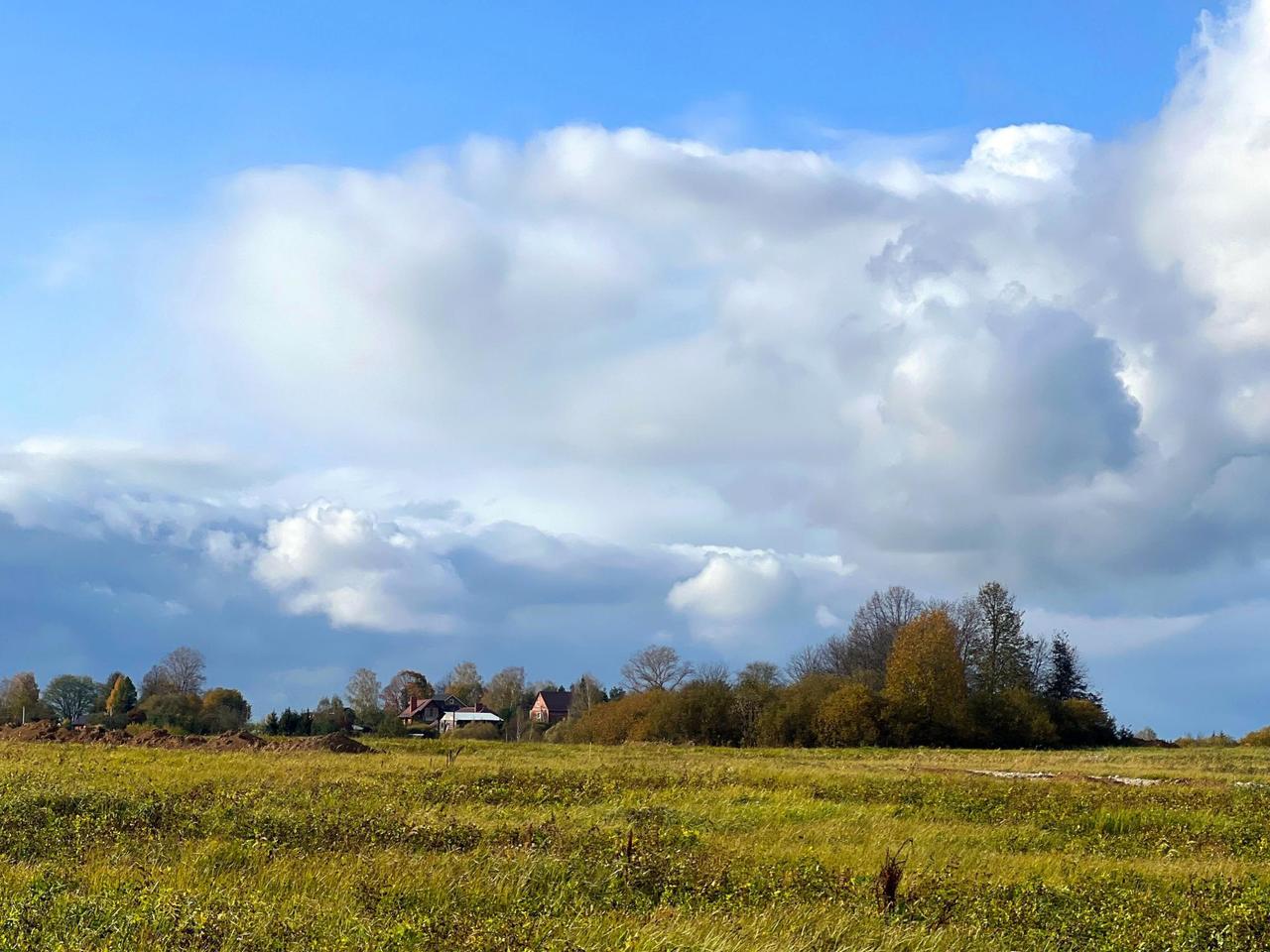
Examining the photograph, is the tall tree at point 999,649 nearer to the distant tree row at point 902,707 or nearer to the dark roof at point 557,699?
the distant tree row at point 902,707

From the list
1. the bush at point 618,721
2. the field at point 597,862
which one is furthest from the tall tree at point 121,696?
the field at point 597,862

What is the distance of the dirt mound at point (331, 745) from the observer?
35250 millimetres

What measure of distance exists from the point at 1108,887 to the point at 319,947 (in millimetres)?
9527

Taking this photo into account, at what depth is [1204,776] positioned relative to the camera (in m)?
31.8

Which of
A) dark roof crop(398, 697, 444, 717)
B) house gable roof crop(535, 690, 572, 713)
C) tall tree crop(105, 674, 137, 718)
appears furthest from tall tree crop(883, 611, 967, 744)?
house gable roof crop(535, 690, 572, 713)

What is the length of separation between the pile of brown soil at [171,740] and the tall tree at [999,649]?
50.7 metres

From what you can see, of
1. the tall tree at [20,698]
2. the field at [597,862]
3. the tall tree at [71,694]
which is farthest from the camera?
the tall tree at [71,694]

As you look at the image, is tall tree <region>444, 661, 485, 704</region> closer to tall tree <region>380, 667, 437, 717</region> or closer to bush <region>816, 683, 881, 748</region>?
tall tree <region>380, 667, 437, 717</region>

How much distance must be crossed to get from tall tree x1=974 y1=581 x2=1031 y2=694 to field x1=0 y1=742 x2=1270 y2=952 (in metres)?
51.8

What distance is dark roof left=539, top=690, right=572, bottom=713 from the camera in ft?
483

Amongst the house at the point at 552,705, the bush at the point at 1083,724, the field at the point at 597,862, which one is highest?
the field at the point at 597,862

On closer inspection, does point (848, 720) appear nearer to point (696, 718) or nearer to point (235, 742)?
point (696, 718)

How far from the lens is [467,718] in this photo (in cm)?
10581

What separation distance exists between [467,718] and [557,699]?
4634 centimetres
